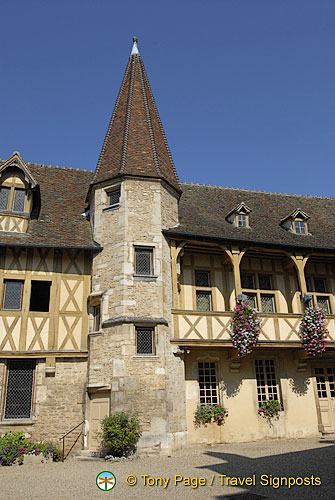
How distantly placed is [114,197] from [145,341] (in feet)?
14.6

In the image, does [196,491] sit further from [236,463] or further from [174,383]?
[174,383]

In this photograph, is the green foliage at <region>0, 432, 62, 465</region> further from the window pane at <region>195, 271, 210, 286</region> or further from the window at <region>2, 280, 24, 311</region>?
the window pane at <region>195, 271, 210, 286</region>

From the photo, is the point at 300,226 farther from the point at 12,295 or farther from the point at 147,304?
the point at 12,295

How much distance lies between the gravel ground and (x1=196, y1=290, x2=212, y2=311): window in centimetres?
382

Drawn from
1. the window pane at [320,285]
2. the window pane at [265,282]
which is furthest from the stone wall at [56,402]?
the window pane at [320,285]

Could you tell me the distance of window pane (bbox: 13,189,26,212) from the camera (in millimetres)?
12742

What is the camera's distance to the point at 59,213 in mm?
13562

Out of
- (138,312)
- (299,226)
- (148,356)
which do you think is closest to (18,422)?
(148,356)

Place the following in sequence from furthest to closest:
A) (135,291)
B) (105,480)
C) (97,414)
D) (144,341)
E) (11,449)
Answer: (135,291), (144,341), (97,414), (11,449), (105,480)

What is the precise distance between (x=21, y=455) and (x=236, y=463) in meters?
4.70

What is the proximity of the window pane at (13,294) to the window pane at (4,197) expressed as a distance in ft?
7.51

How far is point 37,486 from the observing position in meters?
7.18

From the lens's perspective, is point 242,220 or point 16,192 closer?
point 16,192

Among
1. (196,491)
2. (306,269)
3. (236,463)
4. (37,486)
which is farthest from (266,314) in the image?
(37,486)
